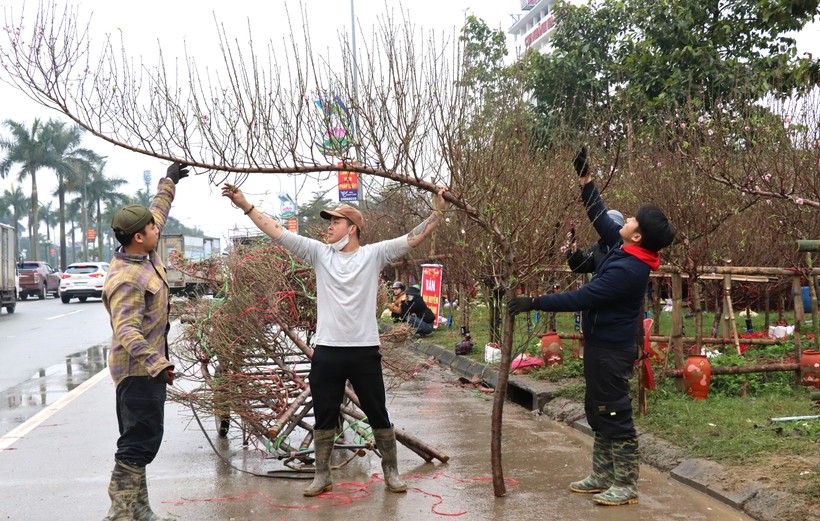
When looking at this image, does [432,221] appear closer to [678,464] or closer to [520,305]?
[520,305]

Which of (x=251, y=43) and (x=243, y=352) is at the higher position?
(x=251, y=43)

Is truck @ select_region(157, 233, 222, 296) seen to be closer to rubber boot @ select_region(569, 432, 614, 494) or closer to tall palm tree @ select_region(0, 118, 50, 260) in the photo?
rubber boot @ select_region(569, 432, 614, 494)

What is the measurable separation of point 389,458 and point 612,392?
1539 millimetres

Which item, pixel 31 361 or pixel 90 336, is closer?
pixel 31 361

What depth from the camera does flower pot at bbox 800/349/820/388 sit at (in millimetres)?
8336

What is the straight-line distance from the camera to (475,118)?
7113 mm

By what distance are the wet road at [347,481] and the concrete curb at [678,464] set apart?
0.28 feet

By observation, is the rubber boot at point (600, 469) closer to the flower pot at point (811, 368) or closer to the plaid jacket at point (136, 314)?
the plaid jacket at point (136, 314)

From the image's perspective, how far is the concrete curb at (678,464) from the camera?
196 inches

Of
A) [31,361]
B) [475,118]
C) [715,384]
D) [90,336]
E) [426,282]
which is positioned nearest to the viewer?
[475,118]

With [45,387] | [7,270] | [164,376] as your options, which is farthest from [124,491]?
[7,270]

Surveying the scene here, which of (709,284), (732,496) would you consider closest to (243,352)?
(732,496)

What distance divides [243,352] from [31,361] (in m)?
9.03

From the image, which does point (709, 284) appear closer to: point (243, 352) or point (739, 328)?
point (739, 328)
